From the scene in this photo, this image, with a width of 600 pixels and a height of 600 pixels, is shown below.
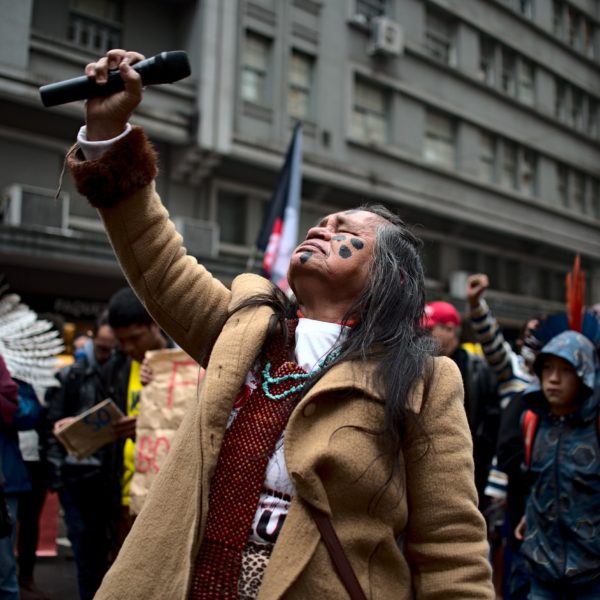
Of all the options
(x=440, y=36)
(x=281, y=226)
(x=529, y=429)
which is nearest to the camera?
(x=529, y=429)

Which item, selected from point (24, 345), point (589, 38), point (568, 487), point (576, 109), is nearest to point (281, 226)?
point (24, 345)

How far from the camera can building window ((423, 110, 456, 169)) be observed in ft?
67.8

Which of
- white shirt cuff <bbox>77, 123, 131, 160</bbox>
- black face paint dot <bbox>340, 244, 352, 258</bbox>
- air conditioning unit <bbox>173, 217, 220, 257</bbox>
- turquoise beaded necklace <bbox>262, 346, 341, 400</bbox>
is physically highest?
air conditioning unit <bbox>173, 217, 220, 257</bbox>

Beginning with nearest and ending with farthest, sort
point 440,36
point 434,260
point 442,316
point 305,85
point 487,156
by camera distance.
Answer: point 442,316 < point 305,85 < point 434,260 < point 440,36 < point 487,156

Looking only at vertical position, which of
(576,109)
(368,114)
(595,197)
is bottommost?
(368,114)

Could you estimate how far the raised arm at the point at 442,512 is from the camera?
1.69 meters

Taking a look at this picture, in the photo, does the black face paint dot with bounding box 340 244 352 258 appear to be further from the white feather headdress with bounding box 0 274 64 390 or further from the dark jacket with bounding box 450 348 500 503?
the dark jacket with bounding box 450 348 500 503

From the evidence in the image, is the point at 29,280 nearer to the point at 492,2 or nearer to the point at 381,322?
the point at 381,322

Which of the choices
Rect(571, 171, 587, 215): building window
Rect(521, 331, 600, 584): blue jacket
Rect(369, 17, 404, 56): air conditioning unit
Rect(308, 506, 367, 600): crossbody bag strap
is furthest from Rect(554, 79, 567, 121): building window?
Rect(308, 506, 367, 600): crossbody bag strap

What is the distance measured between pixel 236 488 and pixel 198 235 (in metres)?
13.2

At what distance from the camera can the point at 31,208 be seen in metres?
12.5

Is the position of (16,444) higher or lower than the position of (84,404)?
lower

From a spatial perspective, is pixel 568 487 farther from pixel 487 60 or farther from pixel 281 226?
pixel 487 60

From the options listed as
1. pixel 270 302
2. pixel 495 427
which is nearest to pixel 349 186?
pixel 495 427
